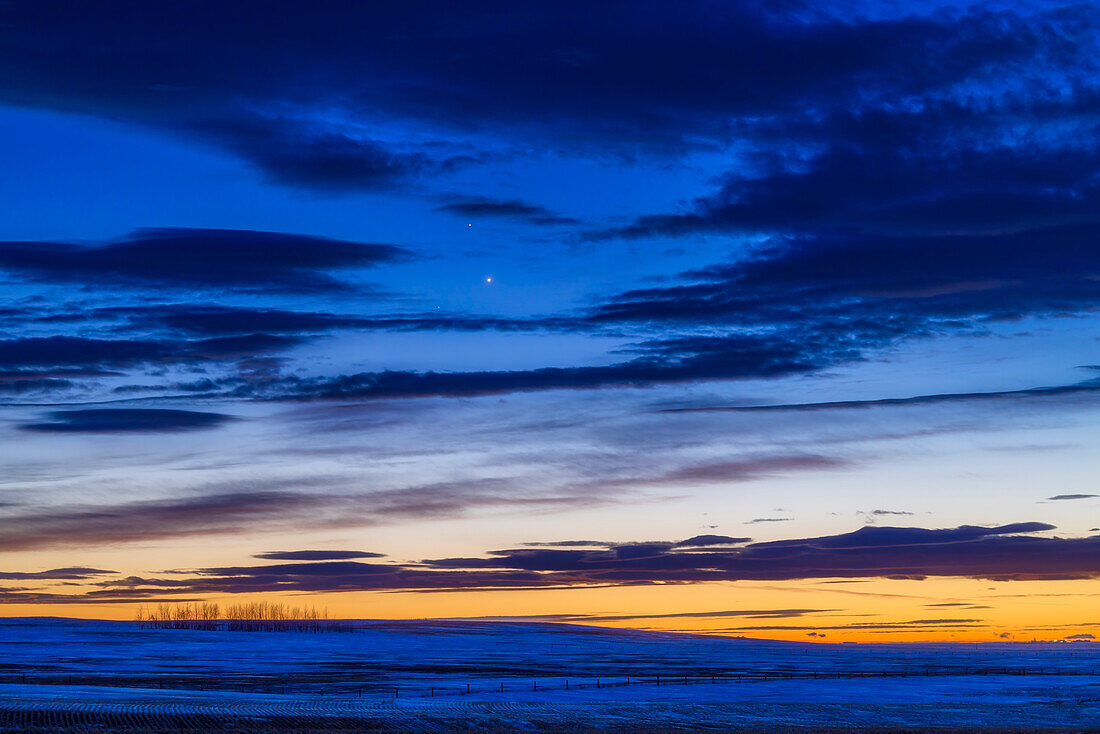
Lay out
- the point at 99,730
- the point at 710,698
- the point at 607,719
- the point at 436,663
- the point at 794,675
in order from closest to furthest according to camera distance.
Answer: the point at 99,730
the point at 607,719
the point at 710,698
the point at 794,675
the point at 436,663

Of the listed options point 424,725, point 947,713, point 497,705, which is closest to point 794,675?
point 947,713

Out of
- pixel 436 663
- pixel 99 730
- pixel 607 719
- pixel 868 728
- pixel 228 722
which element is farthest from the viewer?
pixel 436 663

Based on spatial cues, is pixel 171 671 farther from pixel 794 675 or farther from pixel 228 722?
pixel 794 675

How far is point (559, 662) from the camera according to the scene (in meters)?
161

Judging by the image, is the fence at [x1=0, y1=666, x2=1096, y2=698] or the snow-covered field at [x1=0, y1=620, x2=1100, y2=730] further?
the fence at [x1=0, y1=666, x2=1096, y2=698]

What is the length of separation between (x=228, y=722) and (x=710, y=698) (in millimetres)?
42843

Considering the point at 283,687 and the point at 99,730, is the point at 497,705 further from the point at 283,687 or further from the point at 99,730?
the point at 99,730

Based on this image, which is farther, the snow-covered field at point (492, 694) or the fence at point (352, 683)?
the fence at point (352, 683)

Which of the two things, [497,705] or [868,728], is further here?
[497,705]

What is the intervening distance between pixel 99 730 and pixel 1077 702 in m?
A: 75.7

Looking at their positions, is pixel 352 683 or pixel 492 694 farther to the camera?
pixel 352 683

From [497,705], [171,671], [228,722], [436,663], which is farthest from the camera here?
[436,663]

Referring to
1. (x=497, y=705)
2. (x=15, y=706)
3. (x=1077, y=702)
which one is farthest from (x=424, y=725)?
(x=1077, y=702)

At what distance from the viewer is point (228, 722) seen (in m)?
61.2
